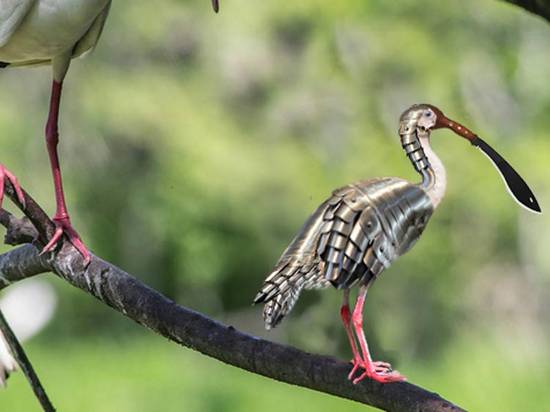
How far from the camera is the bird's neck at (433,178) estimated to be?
292 cm

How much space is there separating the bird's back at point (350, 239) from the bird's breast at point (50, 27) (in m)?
2.02

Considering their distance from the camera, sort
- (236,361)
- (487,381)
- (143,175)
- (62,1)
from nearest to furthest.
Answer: (236,361) < (62,1) < (487,381) < (143,175)

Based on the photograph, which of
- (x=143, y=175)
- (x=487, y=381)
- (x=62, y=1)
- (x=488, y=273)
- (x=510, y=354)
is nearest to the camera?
(x=62, y=1)

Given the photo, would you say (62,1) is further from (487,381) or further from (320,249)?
(487,381)

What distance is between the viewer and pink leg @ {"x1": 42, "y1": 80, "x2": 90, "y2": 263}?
4.53 meters

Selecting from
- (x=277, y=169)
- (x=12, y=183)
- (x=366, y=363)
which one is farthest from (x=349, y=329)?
(x=277, y=169)

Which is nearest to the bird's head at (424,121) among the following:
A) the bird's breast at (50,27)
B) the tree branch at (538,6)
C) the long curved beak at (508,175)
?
the long curved beak at (508,175)

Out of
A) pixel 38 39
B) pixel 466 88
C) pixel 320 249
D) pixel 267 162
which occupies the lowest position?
pixel 267 162

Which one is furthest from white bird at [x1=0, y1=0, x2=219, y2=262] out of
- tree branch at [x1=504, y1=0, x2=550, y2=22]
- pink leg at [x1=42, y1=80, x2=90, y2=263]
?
tree branch at [x1=504, y1=0, x2=550, y2=22]

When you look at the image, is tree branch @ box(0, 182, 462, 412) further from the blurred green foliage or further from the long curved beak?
the blurred green foliage

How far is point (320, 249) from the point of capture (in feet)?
9.27

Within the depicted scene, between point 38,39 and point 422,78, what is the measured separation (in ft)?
19.4

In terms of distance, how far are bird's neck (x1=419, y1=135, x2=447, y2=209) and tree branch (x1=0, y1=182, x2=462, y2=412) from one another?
22.4 inches

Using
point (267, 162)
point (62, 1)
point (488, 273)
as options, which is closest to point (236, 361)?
point (62, 1)
